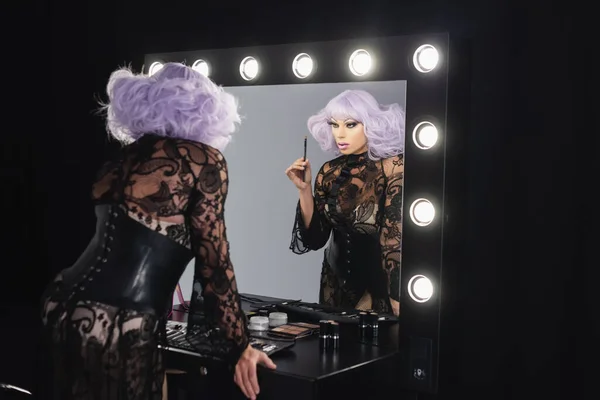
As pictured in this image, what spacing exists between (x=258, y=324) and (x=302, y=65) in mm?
722

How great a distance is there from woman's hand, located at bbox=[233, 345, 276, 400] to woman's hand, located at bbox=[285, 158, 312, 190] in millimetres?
568


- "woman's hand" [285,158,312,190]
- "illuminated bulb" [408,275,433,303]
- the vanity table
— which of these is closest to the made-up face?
"woman's hand" [285,158,312,190]

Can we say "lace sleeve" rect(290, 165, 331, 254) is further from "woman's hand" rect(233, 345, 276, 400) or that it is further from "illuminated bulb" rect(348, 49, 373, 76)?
"woman's hand" rect(233, 345, 276, 400)

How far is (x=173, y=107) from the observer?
1.83 metres

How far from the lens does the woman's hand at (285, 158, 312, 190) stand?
2.18 meters

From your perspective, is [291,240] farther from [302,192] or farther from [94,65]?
[94,65]

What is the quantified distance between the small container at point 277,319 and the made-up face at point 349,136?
489 millimetres

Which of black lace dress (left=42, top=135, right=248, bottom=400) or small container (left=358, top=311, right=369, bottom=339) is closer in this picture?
black lace dress (left=42, top=135, right=248, bottom=400)

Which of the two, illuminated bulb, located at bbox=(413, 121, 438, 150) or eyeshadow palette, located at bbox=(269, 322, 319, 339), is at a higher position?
illuminated bulb, located at bbox=(413, 121, 438, 150)

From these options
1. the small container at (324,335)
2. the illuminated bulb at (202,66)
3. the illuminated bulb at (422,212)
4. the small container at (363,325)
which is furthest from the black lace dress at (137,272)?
→ the illuminated bulb at (202,66)

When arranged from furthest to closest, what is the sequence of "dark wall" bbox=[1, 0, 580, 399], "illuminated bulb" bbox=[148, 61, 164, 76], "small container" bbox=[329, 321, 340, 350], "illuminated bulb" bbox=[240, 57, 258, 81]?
"illuminated bulb" bbox=[148, 61, 164, 76]
"illuminated bulb" bbox=[240, 57, 258, 81]
"small container" bbox=[329, 321, 340, 350]
"dark wall" bbox=[1, 0, 580, 399]

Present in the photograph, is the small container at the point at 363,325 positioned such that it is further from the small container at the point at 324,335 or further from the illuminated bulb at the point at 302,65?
the illuminated bulb at the point at 302,65

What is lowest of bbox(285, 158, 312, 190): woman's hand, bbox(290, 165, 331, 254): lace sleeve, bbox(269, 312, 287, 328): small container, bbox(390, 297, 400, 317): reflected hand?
bbox(269, 312, 287, 328): small container

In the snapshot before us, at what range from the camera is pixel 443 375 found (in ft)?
6.59
